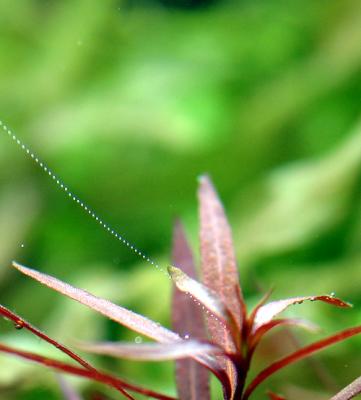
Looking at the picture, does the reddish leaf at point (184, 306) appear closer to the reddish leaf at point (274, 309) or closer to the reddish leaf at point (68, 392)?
the reddish leaf at point (68, 392)

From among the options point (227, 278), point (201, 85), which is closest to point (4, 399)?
point (227, 278)

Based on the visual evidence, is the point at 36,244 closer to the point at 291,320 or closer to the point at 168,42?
the point at 168,42

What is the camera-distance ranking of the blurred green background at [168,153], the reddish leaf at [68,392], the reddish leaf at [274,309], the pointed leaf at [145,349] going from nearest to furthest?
the pointed leaf at [145,349], the reddish leaf at [274,309], the reddish leaf at [68,392], the blurred green background at [168,153]

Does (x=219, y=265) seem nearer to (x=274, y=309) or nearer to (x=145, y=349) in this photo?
(x=274, y=309)

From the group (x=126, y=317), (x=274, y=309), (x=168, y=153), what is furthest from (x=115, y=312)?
(x=168, y=153)

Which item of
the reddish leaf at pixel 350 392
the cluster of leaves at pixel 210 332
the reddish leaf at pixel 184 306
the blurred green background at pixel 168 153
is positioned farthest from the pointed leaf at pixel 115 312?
the blurred green background at pixel 168 153

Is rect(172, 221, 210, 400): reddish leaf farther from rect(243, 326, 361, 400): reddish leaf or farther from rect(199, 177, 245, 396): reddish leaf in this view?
rect(243, 326, 361, 400): reddish leaf

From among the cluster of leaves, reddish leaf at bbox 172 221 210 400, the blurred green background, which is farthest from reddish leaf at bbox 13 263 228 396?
the blurred green background

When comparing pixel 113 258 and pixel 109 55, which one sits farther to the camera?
pixel 109 55
